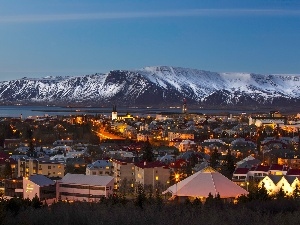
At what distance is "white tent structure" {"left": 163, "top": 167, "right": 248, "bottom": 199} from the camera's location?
13.5 m

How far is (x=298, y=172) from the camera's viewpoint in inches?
627

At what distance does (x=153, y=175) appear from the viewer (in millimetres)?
16078

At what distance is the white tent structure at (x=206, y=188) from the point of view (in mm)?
13477

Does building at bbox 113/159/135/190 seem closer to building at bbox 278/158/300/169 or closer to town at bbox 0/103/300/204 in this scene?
town at bbox 0/103/300/204

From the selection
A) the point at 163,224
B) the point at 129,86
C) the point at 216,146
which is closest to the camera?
the point at 163,224

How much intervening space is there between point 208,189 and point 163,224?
4704 mm

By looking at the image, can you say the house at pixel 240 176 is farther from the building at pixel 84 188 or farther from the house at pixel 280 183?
the building at pixel 84 188

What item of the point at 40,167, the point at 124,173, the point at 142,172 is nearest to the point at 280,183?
the point at 142,172

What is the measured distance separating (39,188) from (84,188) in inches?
39.1

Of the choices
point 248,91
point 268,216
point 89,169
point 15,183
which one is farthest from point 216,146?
point 248,91

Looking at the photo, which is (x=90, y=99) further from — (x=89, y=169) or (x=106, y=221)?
(x=106, y=221)

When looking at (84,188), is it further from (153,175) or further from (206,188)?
(206,188)

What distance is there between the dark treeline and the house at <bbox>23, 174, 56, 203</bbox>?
2.67 meters

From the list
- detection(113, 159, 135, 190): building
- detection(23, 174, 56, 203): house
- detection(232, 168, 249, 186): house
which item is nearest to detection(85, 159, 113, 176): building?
detection(113, 159, 135, 190): building
